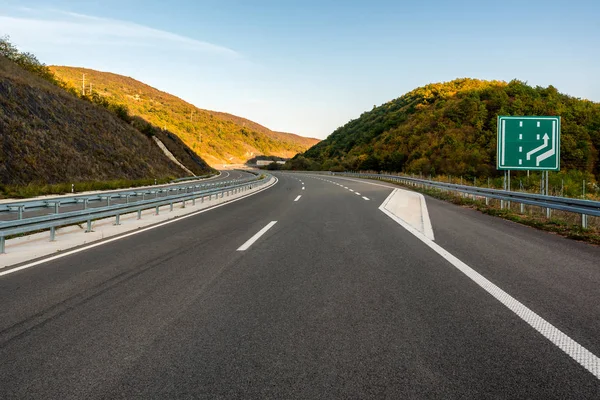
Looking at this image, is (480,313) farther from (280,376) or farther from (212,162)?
(212,162)

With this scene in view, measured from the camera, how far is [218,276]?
18.6 ft

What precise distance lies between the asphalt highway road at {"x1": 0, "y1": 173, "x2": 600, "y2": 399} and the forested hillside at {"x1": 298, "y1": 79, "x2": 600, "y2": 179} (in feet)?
159

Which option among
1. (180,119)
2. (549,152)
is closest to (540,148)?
(549,152)

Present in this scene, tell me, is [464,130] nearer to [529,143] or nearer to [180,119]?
[529,143]

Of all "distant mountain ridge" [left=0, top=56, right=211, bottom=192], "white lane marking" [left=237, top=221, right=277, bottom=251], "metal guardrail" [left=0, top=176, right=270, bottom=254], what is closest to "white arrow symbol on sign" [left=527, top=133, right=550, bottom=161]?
"white lane marking" [left=237, top=221, right=277, bottom=251]

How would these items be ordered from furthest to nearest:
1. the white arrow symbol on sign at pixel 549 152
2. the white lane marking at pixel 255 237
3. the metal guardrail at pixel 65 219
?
the white arrow symbol on sign at pixel 549 152
the white lane marking at pixel 255 237
the metal guardrail at pixel 65 219

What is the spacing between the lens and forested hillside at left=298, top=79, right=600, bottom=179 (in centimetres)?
5283

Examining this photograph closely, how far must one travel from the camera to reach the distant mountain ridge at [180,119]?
11864 cm

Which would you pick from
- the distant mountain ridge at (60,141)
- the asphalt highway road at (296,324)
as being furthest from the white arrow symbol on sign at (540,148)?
the distant mountain ridge at (60,141)

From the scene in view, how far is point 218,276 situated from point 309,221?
5.92 m

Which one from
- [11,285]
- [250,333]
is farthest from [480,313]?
[11,285]

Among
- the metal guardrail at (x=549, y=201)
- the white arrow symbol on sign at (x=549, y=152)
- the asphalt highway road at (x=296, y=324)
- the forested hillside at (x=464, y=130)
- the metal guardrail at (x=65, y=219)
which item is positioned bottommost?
the asphalt highway road at (x=296, y=324)

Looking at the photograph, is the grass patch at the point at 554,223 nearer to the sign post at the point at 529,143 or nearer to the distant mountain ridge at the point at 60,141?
the sign post at the point at 529,143

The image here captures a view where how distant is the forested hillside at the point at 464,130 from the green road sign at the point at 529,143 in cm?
3719
